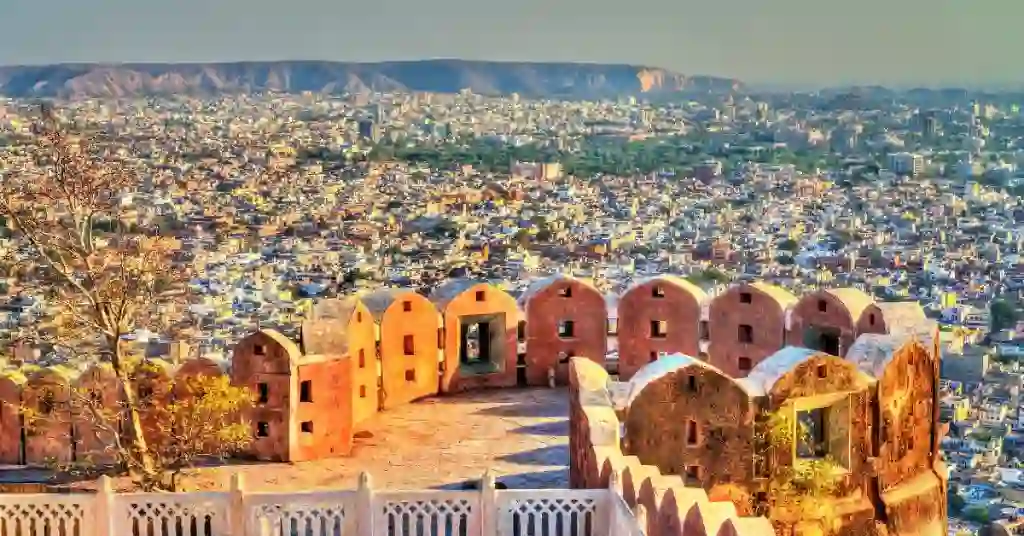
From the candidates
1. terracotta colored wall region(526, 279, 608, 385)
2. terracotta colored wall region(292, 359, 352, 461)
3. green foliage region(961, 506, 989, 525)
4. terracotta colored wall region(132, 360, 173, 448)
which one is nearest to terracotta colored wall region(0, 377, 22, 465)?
terracotta colored wall region(132, 360, 173, 448)

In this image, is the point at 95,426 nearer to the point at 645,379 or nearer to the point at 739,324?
the point at 645,379

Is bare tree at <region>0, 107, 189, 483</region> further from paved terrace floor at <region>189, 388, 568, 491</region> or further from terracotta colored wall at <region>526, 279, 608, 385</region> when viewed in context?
terracotta colored wall at <region>526, 279, 608, 385</region>

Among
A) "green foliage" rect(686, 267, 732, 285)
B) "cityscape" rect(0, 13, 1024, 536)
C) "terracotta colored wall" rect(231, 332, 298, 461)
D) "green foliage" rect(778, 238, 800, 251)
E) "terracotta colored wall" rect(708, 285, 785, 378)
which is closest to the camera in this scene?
"cityscape" rect(0, 13, 1024, 536)

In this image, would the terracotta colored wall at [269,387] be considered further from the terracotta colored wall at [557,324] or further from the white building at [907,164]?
the white building at [907,164]

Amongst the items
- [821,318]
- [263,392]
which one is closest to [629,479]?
[263,392]

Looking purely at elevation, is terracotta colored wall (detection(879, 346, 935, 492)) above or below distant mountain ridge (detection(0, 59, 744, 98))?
below

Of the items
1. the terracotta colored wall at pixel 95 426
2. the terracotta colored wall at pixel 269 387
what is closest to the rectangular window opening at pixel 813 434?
the terracotta colored wall at pixel 269 387
